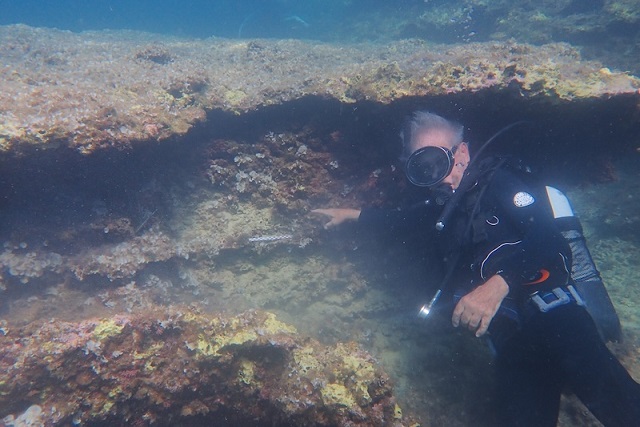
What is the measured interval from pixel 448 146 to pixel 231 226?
2.94 meters

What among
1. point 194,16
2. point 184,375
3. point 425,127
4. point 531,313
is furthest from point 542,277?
point 194,16

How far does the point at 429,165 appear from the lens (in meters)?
3.61

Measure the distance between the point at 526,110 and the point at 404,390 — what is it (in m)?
3.56

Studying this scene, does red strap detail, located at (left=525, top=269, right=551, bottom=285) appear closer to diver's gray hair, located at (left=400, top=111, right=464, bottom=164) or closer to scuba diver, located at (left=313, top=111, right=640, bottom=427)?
scuba diver, located at (left=313, top=111, right=640, bottom=427)

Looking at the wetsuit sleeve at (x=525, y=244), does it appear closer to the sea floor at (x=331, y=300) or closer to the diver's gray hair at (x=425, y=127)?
the diver's gray hair at (x=425, y=127)

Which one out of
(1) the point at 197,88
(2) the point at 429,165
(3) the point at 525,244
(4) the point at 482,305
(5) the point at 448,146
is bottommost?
(4) the point at 482,305

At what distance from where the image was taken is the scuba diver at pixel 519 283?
2855 millimetres

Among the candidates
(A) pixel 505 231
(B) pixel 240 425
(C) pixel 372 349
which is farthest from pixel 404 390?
(A) pixel 505 231

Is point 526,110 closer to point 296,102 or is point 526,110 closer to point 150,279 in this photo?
point 296,102

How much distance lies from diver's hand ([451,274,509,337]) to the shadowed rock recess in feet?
2.93

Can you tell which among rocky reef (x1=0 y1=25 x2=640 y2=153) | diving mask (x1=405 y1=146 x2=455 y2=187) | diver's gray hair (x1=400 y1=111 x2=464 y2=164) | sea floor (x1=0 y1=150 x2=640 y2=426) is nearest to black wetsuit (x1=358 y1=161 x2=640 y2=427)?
diving mask (x1=405 y1=146 x2=455 y2=187)

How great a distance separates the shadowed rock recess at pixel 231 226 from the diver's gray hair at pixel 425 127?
0.25 meters

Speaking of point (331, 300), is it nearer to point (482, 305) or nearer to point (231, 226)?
point (231, 226)

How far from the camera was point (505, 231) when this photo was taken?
307cm
